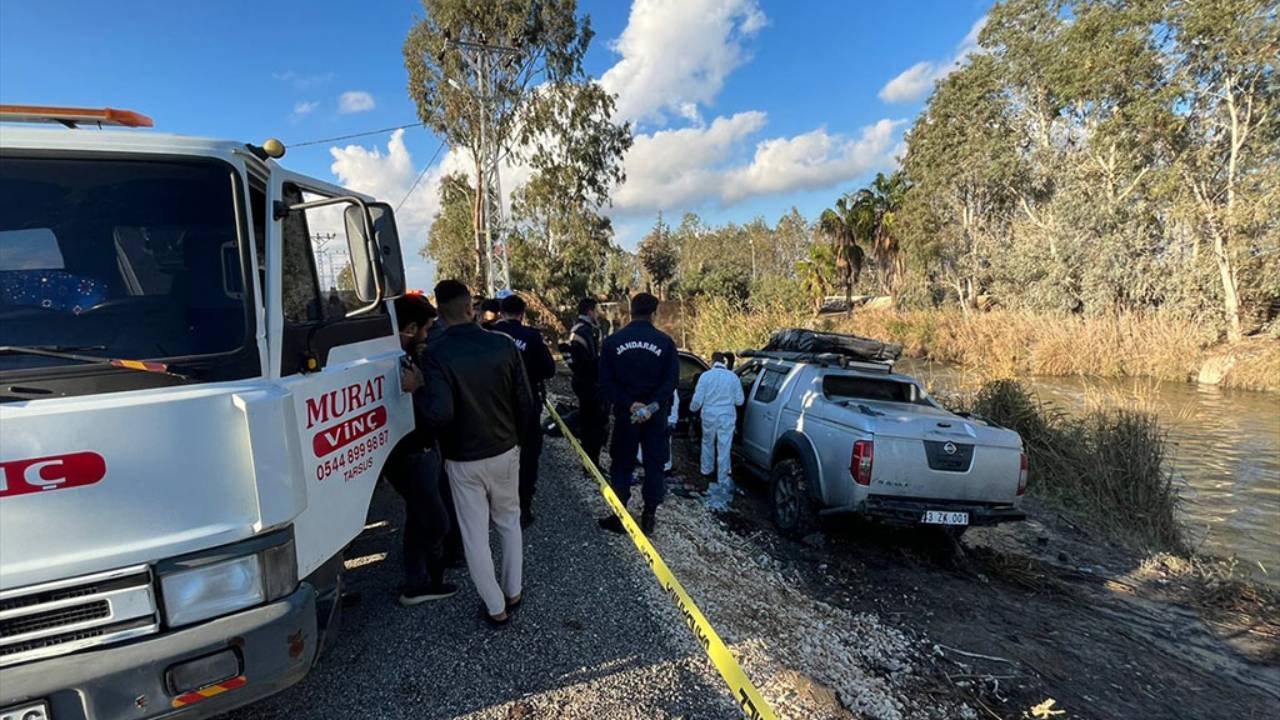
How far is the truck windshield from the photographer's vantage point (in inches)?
77.6

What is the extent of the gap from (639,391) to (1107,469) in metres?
6.92

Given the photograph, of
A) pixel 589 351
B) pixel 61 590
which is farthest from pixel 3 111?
pixel 589 351

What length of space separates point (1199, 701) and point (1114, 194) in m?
25.1

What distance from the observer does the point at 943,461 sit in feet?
16.4

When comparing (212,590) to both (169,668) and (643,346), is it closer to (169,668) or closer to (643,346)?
(169,668)

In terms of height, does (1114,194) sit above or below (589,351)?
above

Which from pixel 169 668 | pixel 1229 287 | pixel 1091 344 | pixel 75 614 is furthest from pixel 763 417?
pixel 1229 287

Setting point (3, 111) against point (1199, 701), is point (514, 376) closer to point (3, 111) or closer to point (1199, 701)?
point (3, 111)

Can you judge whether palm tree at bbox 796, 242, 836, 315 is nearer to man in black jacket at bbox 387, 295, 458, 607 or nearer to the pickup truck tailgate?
the pickup truck tailgate

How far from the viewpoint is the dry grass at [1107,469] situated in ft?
24.2

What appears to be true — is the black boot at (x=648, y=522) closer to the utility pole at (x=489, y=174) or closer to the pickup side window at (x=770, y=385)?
the pickup side window at (x=770, y=385)

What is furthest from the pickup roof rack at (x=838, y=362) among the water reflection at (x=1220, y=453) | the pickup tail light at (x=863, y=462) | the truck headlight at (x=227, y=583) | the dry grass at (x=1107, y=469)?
the truck headlight at (x=227, y=583)

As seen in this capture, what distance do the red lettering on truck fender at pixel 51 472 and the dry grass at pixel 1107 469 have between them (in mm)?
9125

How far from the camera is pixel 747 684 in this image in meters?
2.26
